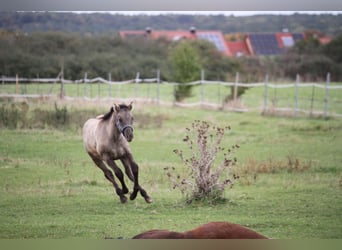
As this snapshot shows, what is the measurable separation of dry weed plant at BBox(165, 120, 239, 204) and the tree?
1133 mm

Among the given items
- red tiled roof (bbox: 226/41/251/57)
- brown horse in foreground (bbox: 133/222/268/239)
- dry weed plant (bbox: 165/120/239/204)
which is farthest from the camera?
red tiled roof (bbox: 226/41/251/57)

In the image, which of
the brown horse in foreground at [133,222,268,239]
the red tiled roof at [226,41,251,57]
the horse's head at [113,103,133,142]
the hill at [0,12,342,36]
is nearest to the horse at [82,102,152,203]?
the horse's head at [113,103,133,142]

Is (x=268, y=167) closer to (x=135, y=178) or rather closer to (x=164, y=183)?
(x=164, y=183)

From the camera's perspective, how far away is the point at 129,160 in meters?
7.11

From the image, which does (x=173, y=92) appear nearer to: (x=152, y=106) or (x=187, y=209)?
(x=152, y=106)

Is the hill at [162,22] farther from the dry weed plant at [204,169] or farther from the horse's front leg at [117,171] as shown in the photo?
the horse's front leg at [117,171]

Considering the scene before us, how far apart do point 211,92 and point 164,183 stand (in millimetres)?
1736

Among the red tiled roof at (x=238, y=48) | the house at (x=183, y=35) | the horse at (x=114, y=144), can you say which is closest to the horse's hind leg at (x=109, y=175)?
the horse at (x=114, y=144)

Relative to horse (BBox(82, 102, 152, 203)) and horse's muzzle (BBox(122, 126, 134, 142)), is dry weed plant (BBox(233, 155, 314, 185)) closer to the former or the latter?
horse (BBox(82, 102, 152, 203))

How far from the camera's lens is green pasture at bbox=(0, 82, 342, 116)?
298 inches

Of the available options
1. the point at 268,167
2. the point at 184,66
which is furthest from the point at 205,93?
the point at 268,167

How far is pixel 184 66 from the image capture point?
8305 millimetres

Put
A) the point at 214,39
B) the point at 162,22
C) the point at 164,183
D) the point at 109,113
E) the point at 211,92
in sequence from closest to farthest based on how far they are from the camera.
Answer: the point at 109,113, the point at 164,183, the point at 162,22, the point at 214,39, the point at 211,92

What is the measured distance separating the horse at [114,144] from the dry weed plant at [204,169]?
1.42 ft
